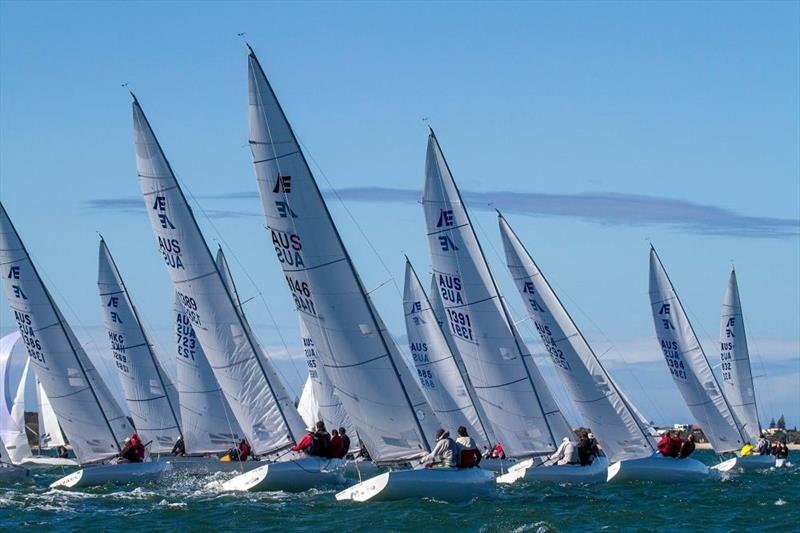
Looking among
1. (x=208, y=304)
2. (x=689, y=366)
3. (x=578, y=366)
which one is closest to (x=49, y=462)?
(x=208, y=304)

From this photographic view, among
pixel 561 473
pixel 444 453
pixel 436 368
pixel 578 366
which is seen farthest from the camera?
pixel 436 368

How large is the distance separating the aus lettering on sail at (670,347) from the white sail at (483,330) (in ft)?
37.3

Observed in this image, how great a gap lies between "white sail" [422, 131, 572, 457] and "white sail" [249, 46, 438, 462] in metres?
6.66

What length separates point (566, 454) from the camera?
35656mm

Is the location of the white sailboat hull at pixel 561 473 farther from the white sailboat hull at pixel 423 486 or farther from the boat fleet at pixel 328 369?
the white sailboat hull at pixel 423 486

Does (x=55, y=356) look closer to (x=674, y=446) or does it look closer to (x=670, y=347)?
(x=674, y=446)

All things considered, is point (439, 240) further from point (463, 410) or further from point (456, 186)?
point (463, 410)

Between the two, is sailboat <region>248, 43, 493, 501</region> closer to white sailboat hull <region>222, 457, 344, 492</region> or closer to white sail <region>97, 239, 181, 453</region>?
white sailboat hull <region>222, 457, 344, 492</region>

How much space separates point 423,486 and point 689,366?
21937 millimetres

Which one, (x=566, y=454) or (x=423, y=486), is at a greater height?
(x=423, y=486)

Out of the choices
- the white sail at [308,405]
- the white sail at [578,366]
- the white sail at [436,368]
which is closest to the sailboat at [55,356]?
the white sail at [436,368]

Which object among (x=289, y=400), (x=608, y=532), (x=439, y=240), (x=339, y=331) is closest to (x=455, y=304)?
(x=439, y=240)

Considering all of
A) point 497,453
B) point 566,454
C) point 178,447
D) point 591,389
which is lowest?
point 497,453

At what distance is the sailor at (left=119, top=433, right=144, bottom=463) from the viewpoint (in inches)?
1506
